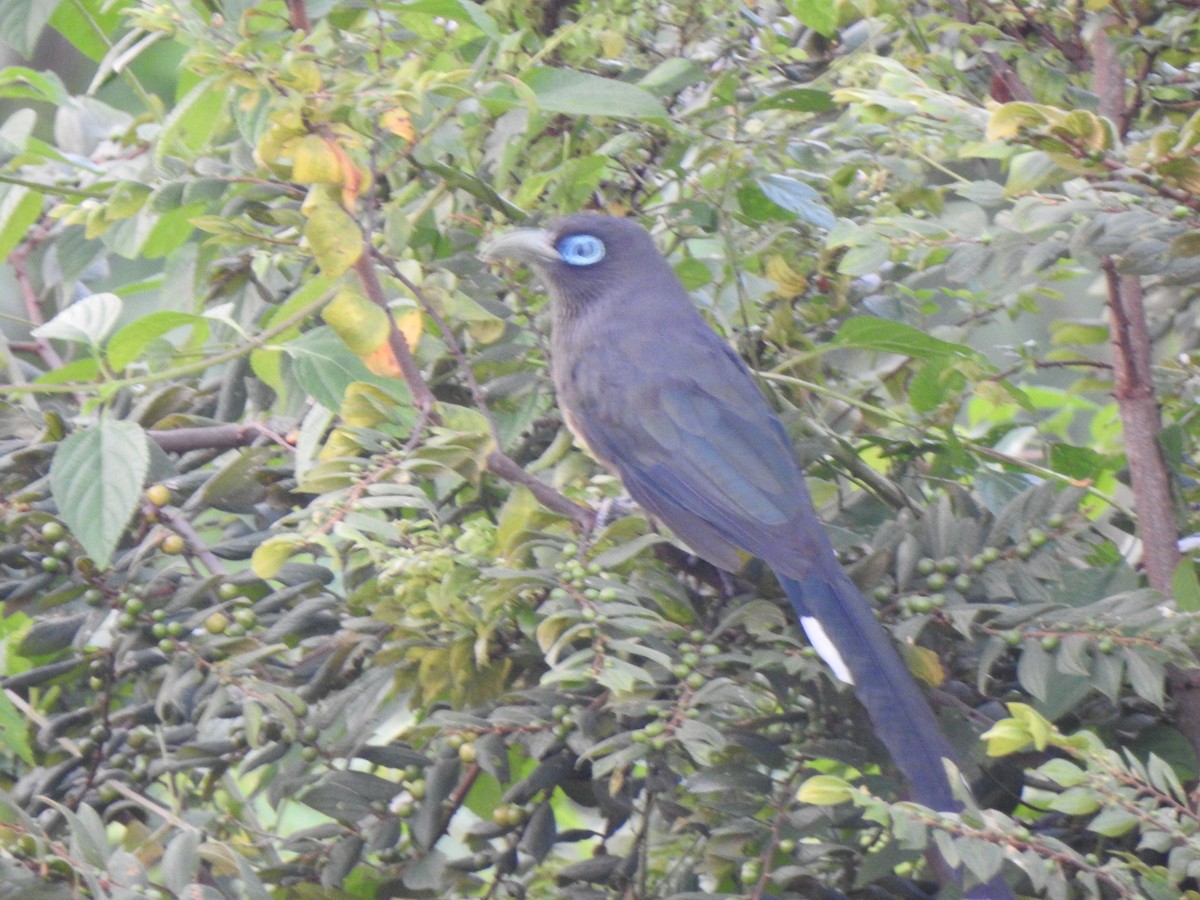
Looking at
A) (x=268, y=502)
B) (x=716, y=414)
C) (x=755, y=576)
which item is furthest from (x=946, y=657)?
(x=268, y=502)

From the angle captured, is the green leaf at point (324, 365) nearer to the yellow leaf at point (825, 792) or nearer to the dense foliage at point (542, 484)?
the dense foliage at point (542, 484)

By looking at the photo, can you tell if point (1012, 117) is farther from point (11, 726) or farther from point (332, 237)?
point (11, 726)

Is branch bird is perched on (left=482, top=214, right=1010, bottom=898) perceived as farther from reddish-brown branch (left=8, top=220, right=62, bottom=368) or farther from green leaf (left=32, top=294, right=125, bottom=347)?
reddish-brown branch (left=8, top=220, right=62, bottom=368)

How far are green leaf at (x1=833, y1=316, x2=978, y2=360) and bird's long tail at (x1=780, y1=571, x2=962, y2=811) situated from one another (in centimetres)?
56

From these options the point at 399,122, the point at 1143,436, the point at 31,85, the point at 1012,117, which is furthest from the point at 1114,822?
the point at 31,85

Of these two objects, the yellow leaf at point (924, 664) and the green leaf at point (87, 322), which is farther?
the green leaf at point (87, 322)

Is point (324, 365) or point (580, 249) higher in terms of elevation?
point (324, 365)

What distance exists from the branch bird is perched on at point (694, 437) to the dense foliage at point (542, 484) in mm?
79

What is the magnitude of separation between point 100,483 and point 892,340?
1381 millimetres

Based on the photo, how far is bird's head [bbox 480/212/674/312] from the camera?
3.02 m

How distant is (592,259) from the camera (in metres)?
3.33

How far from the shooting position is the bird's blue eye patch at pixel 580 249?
3.16 meters

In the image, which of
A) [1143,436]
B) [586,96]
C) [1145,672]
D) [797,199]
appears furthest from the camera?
[797,199]

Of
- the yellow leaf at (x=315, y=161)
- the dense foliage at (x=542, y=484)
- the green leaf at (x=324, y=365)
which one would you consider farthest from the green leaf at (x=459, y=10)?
the green leaf at (x=324, y=365)
